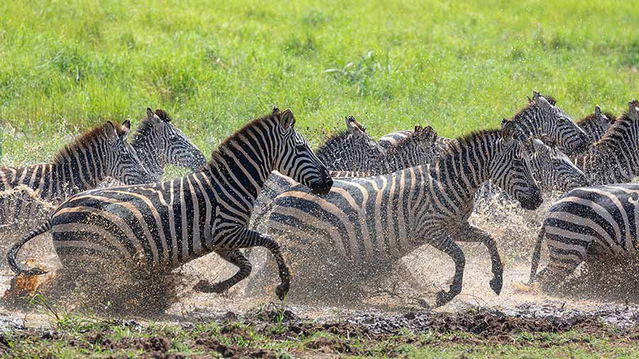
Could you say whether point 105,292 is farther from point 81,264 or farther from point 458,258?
point 458,258

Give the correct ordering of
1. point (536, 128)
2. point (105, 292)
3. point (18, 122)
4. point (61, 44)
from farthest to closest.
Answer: point (61, 44) → point (18, 122) → point (536, 128) → point (105, 292)

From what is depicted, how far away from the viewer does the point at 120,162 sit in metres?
11.7

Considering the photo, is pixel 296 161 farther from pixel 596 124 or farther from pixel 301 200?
pixel 596 124

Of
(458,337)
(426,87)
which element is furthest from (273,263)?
(426,87)

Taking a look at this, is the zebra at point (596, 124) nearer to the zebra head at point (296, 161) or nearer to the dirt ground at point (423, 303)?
the dirt ground at point (423, 303)

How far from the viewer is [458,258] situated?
385 inches

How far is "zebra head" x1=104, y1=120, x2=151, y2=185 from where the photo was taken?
38.1ft

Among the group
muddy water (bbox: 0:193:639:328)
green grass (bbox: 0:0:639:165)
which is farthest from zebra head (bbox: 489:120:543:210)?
green grass (bbox: 0:0:639:165)

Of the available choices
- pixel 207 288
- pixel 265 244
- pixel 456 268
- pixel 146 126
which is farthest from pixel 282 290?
pixel 146 126

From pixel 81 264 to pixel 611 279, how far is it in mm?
5063

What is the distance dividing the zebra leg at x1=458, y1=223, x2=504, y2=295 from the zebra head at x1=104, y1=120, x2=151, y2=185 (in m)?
3.64

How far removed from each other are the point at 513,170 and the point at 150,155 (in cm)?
475

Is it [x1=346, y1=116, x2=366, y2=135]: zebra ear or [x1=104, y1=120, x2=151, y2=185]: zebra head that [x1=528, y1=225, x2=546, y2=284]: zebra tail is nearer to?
[x1=346, y1=116, x2=366, y2=135]: zebra ear

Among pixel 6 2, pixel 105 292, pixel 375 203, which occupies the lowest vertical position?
pixel 105 292
